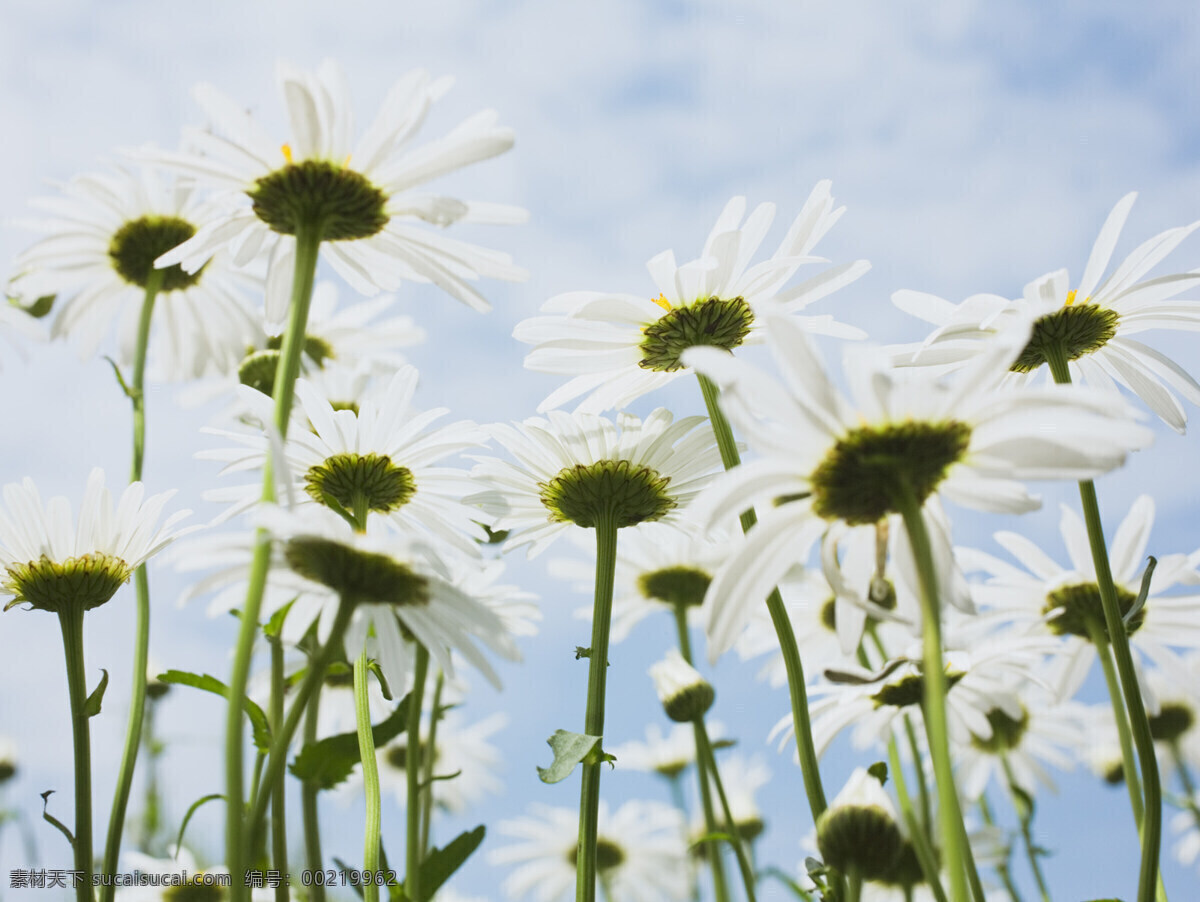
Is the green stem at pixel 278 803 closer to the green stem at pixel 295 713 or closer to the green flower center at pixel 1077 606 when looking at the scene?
the green stem at pixel 295 713

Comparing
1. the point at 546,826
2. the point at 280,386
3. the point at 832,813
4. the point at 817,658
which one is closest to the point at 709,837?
the point at 832,813

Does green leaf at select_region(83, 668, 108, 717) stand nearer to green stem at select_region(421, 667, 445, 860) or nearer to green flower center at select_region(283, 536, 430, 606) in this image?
green flower center at select_region(283, 536, 430, 606)

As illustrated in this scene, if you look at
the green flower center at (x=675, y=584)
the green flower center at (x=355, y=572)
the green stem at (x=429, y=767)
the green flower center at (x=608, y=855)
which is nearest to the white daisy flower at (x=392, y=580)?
the green flower center at (x=355, y=572)

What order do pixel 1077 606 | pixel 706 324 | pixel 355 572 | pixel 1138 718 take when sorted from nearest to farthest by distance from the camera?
pixel 355 572 < pixel 1138 718 < pixel 706 324 < pixel 1077 606

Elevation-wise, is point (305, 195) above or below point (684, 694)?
above

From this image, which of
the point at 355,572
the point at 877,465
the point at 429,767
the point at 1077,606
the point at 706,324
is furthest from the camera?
the point at 429,767

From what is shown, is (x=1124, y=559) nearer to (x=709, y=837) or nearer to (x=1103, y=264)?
(x=1103, y=264)

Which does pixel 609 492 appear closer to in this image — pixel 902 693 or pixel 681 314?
pixel 681 314

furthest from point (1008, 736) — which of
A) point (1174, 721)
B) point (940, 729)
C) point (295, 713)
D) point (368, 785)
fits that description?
point (295, 713)
